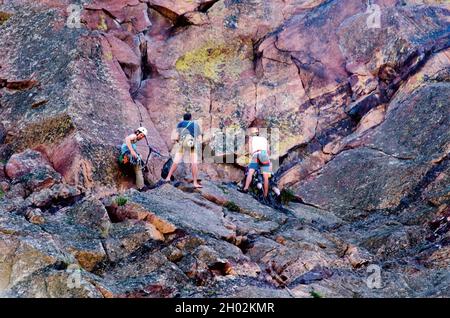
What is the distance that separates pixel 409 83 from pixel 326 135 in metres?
3.69

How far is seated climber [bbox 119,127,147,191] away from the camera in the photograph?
26.5m

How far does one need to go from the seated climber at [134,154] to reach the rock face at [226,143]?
55 cm

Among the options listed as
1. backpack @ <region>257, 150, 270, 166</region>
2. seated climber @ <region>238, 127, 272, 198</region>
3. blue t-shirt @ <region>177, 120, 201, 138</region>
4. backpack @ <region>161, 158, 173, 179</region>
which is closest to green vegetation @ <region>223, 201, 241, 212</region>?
seated climber @ <region>238, 127, 272, 198</region>

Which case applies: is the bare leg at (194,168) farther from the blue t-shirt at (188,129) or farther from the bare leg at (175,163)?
the blue t-shirt at (188,129)

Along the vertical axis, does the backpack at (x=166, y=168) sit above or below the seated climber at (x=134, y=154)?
below

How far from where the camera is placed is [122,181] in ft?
88.8

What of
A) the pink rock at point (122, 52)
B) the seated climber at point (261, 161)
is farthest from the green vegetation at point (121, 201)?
the pink rock at point (122, 52)

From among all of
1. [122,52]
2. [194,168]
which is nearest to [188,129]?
[194,168]

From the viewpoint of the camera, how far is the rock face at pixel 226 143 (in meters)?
20.8

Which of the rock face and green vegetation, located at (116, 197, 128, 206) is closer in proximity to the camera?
the rock face

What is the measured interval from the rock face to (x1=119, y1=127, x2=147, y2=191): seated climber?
546 mm

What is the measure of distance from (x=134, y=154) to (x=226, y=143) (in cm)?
552

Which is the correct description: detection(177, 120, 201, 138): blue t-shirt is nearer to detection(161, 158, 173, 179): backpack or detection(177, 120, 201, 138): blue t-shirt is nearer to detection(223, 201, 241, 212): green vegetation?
detection(161, 158, 173, 179): backpack

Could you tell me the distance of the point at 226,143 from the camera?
31.2 meters
